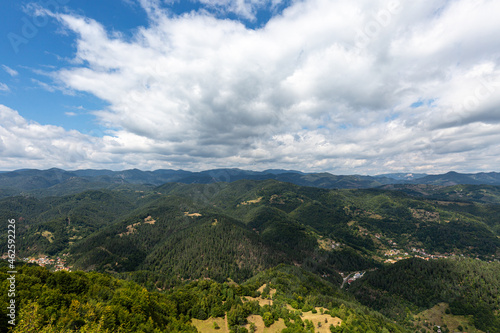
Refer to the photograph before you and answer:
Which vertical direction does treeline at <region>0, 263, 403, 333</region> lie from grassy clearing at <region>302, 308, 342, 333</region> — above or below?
above

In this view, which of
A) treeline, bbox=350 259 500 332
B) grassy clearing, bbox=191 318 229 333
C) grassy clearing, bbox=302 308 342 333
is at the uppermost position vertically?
grassy clearing, bbox=191 318 229 333

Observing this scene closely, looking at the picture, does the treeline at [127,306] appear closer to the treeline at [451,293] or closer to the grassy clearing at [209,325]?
the grassy clearing at [209,325]

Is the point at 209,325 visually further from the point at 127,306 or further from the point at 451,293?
the point at 451,293

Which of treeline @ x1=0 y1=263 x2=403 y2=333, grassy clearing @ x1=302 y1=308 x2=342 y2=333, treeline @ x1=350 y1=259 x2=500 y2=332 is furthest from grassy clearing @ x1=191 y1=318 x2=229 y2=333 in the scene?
treeline @ x1=350 y1=259 x2=500 y2=332

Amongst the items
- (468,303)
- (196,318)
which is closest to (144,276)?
(196,318)

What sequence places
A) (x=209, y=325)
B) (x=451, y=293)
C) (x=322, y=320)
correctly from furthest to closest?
(x=451, y=293) → (x=322, y=320) → (x=209, y=325)

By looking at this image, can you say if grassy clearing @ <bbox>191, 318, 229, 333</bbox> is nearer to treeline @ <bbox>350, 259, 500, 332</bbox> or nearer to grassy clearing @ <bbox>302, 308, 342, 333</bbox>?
grassy clearing @ <bbox>302, 308, 342, 333</bbox>

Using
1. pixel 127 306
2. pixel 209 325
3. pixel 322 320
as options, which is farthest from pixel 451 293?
pixel 127 306

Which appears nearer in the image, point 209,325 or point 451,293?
point 209,325

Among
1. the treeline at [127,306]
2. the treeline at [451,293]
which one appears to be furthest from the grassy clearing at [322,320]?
the treeline at [451,293]

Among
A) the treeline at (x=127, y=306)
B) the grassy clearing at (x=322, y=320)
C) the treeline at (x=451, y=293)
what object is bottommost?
the treeline at (x=451, y=293)

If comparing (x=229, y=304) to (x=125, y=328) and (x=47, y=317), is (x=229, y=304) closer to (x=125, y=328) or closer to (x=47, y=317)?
(x=125, y=328)
